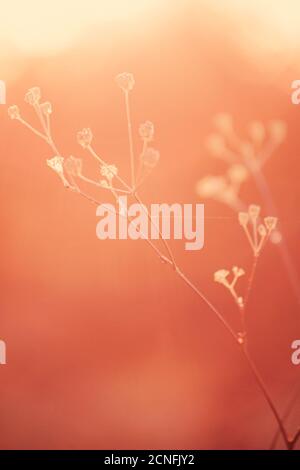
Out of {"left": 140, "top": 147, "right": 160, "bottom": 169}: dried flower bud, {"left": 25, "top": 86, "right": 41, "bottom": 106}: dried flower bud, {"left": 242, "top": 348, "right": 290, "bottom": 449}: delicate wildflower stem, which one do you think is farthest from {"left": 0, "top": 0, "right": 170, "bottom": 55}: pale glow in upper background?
{"left": 242, "top": 348, "right": 290, "bottom": 449}: delicate wildflower stem

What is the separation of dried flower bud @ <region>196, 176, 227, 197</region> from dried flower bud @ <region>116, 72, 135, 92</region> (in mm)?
472

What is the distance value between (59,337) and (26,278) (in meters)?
0.28

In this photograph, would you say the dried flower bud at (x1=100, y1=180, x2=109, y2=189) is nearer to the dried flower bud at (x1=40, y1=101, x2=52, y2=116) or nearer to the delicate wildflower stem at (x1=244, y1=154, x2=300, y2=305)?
the dried flower bud at (x1=40, y1=101, x2=52, y2=116)

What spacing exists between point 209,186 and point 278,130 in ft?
1.16

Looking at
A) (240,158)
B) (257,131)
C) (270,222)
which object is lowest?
(270,222)

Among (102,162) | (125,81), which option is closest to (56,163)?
(102,162)

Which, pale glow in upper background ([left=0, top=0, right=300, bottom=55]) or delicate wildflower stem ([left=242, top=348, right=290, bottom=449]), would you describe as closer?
pale glow in upper background ([left=0, top=0, right=300, bottom=55])

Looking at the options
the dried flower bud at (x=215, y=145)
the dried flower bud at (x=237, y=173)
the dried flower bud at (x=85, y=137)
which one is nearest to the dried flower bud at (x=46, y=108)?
the dried flower bud at (x=85, y=137)

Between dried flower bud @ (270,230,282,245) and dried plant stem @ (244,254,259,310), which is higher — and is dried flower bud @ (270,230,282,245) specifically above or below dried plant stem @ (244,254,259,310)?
above

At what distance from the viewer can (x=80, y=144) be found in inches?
78.6

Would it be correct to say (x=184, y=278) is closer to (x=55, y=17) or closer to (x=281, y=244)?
(x=281, y=244)

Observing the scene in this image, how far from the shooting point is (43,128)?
1990 mm

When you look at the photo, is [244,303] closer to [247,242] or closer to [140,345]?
[247,242]

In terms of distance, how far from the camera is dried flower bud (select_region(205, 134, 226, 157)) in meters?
2.01
